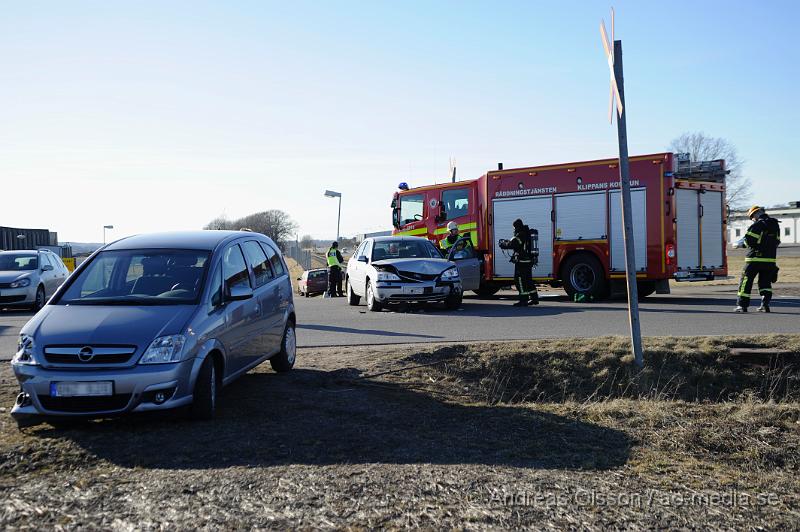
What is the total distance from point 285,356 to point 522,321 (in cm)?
600

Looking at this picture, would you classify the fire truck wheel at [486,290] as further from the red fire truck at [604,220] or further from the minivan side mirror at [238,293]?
the minivan side mirror at [238,293]

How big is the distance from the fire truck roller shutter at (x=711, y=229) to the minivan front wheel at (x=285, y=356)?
38.9ft

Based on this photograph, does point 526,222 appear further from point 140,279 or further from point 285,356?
point 140,279

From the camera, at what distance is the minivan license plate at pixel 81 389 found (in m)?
5.84

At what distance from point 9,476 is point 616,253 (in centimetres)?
1435

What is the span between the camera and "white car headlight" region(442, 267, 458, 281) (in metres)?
15.8

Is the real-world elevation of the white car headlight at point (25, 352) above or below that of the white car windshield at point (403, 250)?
below

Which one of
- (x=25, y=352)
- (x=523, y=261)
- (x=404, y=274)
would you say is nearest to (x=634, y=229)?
(x=523, y=261)

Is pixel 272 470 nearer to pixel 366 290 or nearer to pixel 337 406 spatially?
pixel 337 406

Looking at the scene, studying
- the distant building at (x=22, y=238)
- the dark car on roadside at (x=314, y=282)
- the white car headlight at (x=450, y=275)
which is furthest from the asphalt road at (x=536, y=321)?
the distant building at (x=22, y=238)

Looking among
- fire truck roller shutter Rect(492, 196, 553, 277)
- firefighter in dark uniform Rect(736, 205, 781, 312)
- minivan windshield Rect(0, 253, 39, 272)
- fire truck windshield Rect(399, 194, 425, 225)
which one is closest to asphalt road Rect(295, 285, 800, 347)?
firefighter in dark uniform Rect(736, 205, 781, 312)

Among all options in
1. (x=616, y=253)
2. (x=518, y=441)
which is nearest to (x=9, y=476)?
(x=518, y=441)

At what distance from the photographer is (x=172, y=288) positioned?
22.5 feet

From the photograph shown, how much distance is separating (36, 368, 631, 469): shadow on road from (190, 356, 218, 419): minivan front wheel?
0.09 m
